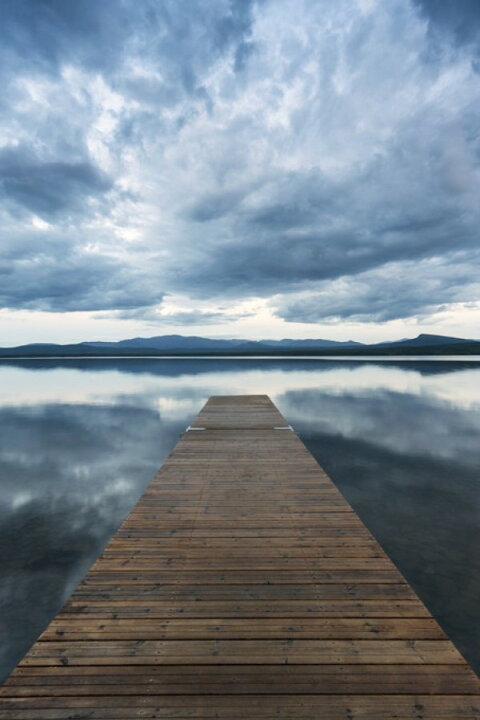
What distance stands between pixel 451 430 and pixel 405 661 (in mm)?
19556

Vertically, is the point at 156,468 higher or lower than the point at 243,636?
lower

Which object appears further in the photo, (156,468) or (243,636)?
(156,468)

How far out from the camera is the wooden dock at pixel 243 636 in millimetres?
3359

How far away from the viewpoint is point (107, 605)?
4645mm

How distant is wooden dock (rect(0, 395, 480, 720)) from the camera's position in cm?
336

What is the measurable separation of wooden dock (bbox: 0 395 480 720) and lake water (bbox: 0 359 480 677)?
2041 mm

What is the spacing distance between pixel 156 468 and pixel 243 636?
1083 cm

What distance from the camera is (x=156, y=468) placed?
46.9 ft

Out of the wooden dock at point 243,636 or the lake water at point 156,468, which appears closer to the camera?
the wooden dock at point 243,636

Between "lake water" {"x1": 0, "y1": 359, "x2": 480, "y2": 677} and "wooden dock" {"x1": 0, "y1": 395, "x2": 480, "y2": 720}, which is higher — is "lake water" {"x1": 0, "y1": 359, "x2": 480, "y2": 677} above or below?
below

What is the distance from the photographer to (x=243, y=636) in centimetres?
413

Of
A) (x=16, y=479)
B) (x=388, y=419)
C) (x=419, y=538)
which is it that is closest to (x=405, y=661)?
(x=419, y=538)

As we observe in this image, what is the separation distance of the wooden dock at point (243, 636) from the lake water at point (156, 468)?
6.70 ft

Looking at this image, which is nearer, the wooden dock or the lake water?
the wooden dock
